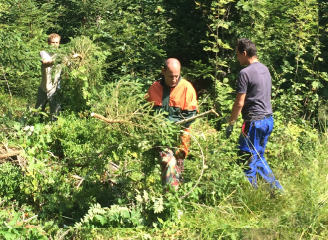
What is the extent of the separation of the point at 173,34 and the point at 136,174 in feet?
14.3

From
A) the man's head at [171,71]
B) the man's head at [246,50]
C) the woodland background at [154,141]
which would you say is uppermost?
the man's head at [246,50]

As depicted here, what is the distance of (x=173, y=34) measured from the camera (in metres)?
7.82

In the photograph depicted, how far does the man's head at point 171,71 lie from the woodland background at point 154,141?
34cm

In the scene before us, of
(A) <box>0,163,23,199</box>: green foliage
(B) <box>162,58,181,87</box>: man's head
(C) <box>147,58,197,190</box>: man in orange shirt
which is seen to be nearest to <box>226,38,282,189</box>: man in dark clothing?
(C) <box>147,58,197,190</box>: man in orange shirt

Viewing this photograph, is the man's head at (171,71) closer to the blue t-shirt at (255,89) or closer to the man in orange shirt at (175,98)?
the man in orange shirt at (175,98)

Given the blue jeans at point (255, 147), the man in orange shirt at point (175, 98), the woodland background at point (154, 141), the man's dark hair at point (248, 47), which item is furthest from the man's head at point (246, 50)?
the woodland background at point (154, 141)

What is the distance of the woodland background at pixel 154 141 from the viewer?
11.7 ft

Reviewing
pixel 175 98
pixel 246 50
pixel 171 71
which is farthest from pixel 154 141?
pixel 246 50

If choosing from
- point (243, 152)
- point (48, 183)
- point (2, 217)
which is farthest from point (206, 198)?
point (2, 217)

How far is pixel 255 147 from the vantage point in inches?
178

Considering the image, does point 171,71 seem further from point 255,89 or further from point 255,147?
point 255,147

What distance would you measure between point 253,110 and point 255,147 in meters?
0.45

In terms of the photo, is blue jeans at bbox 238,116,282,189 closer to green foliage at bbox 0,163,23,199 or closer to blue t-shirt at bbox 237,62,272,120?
blue t-shirt at bbox 237,62,272,120

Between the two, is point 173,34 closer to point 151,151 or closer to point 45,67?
point 45,67
